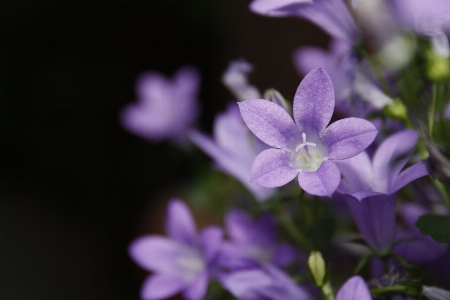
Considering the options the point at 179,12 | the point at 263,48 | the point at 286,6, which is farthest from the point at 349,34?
the point at 179,12

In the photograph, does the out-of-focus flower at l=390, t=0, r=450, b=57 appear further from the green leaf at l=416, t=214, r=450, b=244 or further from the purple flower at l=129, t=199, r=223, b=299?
the purple flower at l=129, t=199, r=223, b=299

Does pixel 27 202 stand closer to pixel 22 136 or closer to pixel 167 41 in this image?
pixel 22 136


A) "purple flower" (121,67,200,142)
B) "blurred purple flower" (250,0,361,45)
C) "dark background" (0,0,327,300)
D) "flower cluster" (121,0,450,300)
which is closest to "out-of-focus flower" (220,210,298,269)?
"flower cluster" (121,0,450,300)

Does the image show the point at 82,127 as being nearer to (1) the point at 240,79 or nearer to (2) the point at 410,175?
(1) the point at 240,79

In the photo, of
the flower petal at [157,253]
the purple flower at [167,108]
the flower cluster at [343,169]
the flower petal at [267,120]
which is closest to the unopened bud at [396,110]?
the flower cluster at [343,169]

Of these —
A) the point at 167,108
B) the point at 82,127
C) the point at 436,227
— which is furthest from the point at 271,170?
the point at 82,127

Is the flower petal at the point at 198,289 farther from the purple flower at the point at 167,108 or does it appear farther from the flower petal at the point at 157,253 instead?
the purple flower at the point at 167,108
